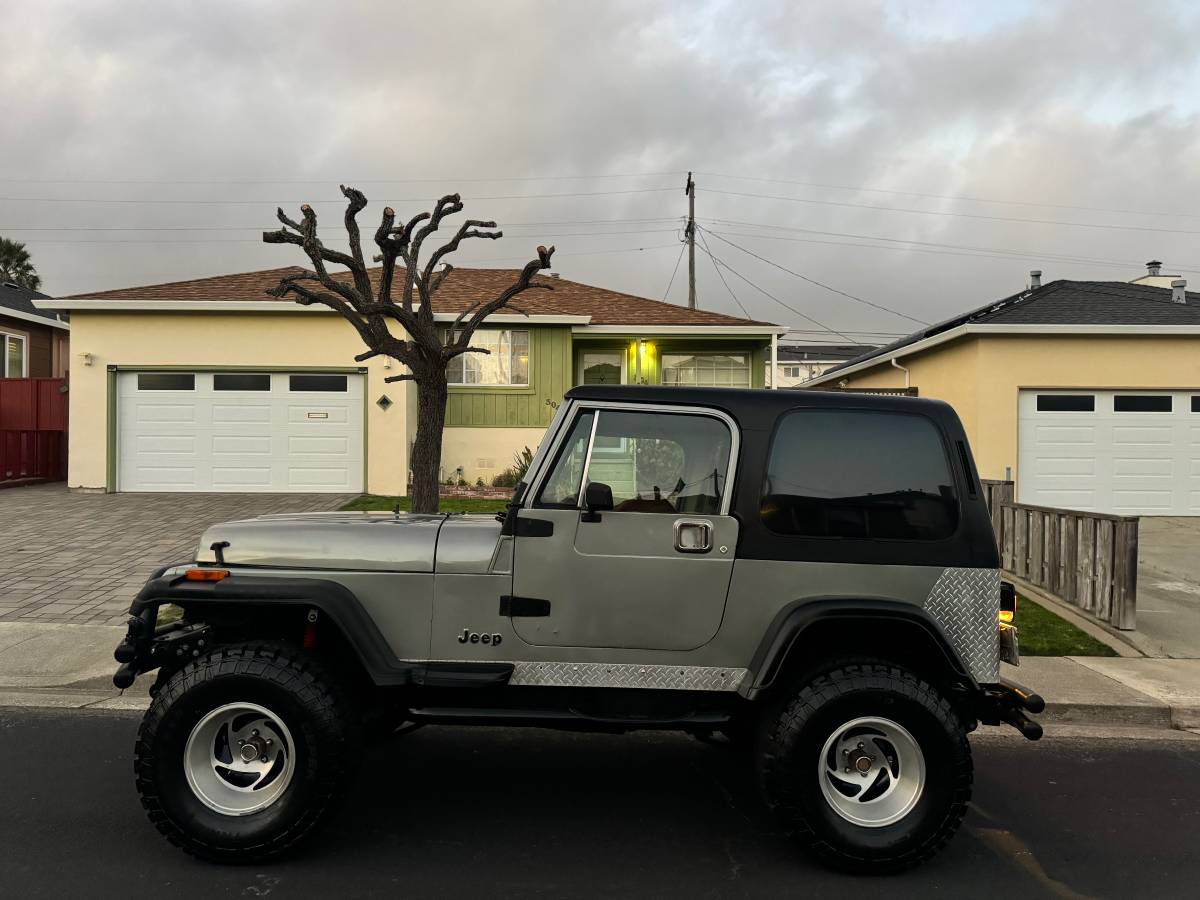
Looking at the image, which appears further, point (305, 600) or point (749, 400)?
point (749, 400)

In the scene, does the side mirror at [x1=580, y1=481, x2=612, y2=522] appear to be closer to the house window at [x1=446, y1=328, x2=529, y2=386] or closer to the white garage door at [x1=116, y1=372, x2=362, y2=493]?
the white garage door at [x1=116, y1=372, x2=362, y2=493]

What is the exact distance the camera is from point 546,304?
19469 mm

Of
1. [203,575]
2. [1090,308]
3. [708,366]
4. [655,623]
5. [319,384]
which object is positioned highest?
[1090,308]

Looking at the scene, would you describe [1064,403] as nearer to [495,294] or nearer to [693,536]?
[495,294]

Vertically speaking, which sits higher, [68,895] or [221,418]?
[221,418]

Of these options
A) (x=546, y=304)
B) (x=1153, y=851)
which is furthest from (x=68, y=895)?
(x=546, y=304)

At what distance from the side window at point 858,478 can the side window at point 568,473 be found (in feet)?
2.69

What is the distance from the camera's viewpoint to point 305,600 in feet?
11.8

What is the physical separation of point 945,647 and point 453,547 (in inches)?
85.1

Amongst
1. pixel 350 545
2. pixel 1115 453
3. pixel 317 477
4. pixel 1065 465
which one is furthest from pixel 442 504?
pixel 1115 453

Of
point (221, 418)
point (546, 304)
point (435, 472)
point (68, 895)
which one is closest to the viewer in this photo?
point (68, 895)

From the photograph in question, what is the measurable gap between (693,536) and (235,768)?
2.19 meters

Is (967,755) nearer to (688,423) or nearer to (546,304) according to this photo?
(688,423)

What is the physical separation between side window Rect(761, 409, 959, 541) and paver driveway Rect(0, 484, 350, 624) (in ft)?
21.6
